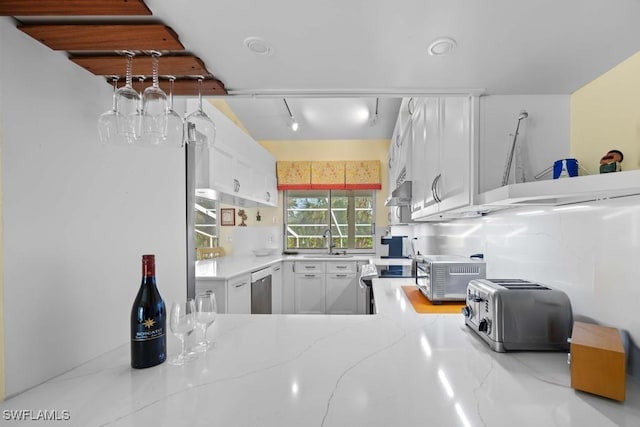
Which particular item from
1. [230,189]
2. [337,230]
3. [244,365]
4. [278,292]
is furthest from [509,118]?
[337,230]

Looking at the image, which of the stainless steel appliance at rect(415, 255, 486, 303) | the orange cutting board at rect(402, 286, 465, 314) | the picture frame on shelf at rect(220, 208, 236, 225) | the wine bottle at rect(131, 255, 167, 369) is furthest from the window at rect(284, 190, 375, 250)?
the wine bottle at rect(131, 255, 167, 369)

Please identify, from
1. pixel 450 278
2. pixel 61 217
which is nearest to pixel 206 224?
pixel 450 278

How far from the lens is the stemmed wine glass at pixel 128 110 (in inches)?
34.8

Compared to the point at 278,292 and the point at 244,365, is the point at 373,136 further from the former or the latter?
the point at 244,365

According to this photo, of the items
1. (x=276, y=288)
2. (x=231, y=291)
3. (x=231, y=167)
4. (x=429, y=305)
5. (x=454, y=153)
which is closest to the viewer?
(x=454, y=153)

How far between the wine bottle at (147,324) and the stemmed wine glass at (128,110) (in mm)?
365

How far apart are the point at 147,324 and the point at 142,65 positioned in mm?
766

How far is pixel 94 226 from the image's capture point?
95 cm

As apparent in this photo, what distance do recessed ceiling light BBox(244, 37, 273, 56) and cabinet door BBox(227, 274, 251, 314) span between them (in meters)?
1.96

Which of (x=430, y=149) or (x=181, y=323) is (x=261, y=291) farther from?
(x=181, y=323)

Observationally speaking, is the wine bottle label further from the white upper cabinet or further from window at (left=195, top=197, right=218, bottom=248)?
window at (left=195, top=197, right=218, bottom=248)

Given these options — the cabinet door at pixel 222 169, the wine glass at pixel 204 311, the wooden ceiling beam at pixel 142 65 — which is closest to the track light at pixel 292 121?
the cabinet door at pixel 222 169

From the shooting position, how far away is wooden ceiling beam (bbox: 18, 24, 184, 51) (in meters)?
0.75

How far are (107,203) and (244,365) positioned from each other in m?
0.66
